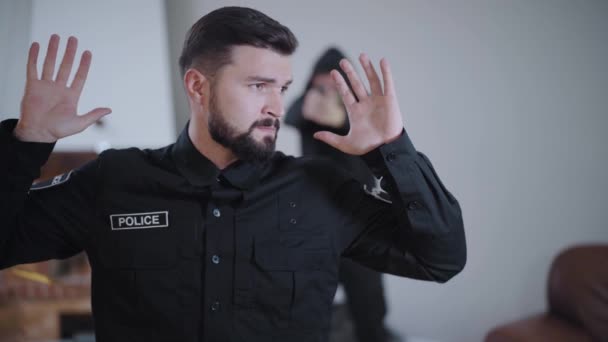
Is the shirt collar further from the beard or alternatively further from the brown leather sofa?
the brown leather sofa

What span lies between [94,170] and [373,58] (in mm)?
756

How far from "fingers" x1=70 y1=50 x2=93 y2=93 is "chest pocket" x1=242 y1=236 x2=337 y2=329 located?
1.24 ft

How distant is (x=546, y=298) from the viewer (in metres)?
1.36

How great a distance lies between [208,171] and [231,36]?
0.23 metres

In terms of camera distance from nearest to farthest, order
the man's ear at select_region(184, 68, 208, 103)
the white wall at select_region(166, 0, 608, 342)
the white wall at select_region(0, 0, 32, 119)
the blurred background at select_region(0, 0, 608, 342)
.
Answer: the man's ear at select_region(184, 68, 208, 103) → the white wall at select_region(0, 0, 32, 119) → the blurred background at select_region(0, 0, 608, 342) → the white wall at select_region(166, 0, 608, 342)

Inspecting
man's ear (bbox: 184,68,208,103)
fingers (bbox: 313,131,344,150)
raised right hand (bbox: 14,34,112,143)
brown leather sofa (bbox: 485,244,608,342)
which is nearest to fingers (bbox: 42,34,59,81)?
raised right hand (bbox: 14,34,112,143)

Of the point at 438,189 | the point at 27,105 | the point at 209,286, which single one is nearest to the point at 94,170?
the point at 27,105

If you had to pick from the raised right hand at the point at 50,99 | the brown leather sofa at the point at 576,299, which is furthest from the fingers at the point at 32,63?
the brown leather sofa at the point at 576,299

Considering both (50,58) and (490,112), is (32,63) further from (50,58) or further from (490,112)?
(490,112)

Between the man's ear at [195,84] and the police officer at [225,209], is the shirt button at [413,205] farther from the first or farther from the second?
the man's ear at [195,84]

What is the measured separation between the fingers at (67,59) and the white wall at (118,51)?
268mm

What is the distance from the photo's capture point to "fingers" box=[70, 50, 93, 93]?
0.67 metres

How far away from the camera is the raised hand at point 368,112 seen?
2.23ft

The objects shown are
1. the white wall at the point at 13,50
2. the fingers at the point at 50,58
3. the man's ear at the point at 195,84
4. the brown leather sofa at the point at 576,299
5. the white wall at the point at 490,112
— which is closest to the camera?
the fingers at the point at 50,58
